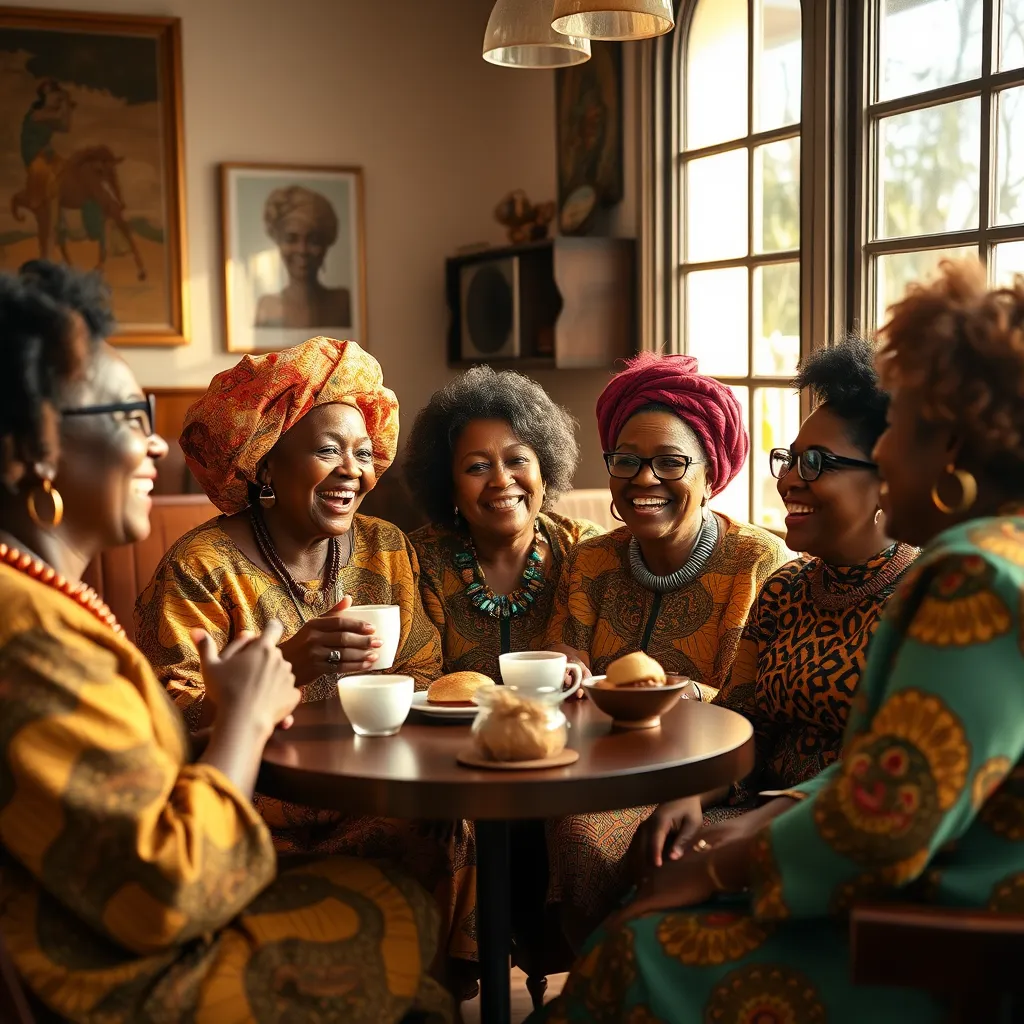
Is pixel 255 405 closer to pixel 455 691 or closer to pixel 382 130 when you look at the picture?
pixel 455 691

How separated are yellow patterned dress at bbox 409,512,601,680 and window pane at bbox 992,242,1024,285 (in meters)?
1.47

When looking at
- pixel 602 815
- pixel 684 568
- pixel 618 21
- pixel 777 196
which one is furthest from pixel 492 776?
pixel 777 196

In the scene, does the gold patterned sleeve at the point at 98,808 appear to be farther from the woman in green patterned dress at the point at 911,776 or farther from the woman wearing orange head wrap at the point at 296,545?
the woman wearing orange head wrap at the point at 296,545

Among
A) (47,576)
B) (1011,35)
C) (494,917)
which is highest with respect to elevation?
(1011,35)

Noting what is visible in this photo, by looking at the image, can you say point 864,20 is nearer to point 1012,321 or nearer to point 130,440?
point 1012,321

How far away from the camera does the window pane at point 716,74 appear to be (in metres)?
4.66

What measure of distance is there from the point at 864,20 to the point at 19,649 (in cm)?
338

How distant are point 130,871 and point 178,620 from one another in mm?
1135

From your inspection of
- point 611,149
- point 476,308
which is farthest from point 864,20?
point 476,308

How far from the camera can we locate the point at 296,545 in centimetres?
280

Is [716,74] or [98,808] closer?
[98,808]

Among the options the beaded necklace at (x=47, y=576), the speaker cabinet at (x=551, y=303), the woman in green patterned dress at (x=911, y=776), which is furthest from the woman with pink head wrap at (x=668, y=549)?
the speaker cabinet at (x=551, y=303)

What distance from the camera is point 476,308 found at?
6148 millimetres

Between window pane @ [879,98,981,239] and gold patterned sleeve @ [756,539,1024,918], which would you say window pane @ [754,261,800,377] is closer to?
window pane @ [879,98,981,239]
